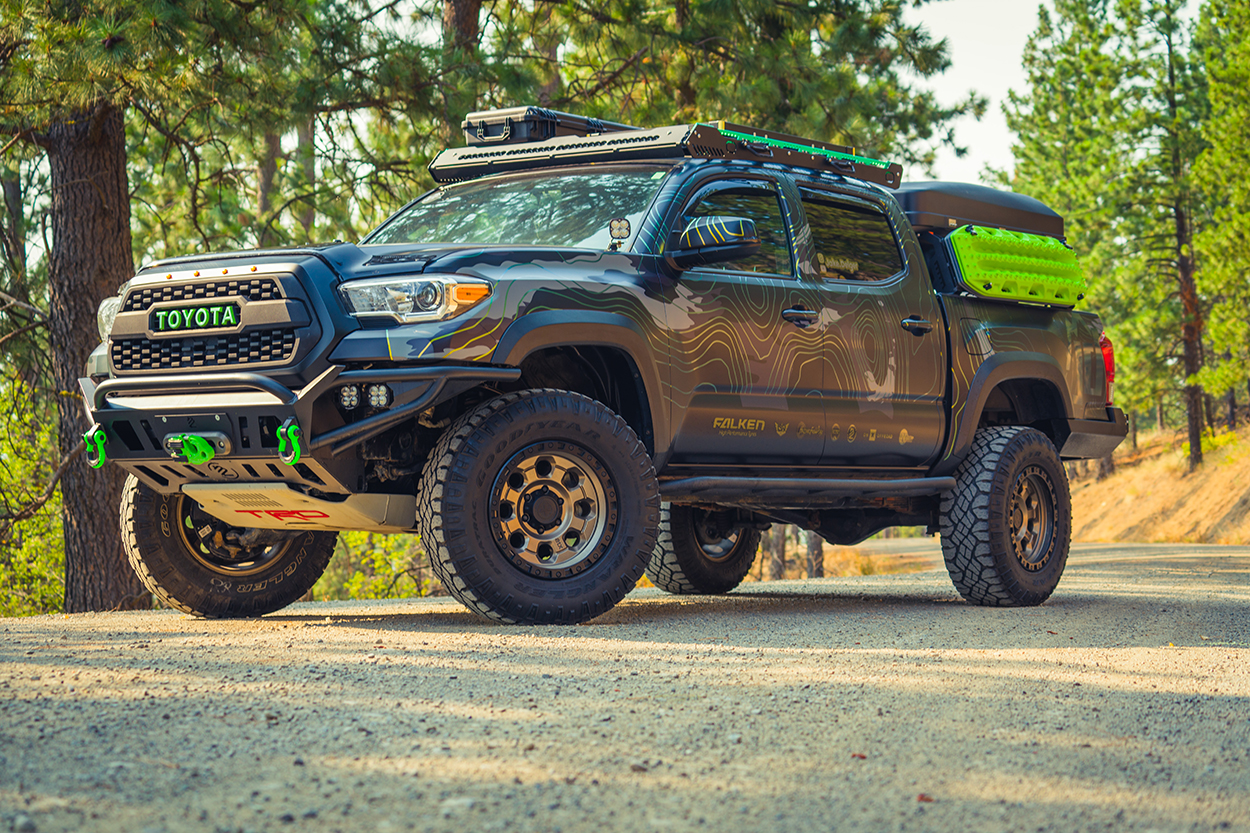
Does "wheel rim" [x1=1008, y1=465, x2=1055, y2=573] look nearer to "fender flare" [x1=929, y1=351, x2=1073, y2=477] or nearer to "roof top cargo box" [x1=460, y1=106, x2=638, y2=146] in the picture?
"fender flare" [x1=929, y1=351, x2=1073, y2=477]

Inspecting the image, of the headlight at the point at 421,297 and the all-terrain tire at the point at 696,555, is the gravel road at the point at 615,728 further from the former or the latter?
the all-terrain tire at the point at 696,555

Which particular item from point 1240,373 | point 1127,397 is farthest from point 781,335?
point 1127,397

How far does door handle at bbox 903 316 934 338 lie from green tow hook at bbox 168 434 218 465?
12.8 ft

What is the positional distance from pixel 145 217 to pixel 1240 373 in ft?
72.9

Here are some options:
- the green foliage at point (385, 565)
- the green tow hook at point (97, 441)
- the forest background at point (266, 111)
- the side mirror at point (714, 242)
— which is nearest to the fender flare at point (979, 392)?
the side mirror at point (714, 242)

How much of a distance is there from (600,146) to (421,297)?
1.92m

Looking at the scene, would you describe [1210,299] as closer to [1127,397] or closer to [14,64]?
[1127,397]

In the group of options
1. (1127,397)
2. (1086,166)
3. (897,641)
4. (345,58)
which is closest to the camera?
(897,641)

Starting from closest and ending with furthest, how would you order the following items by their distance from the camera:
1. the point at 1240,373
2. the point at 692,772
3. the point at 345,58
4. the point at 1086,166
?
1. the point at 692,772
2. the point at 345,58
3. the point at 1240,373
4. the point at 1086,166

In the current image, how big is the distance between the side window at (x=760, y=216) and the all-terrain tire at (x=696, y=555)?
7.25ft

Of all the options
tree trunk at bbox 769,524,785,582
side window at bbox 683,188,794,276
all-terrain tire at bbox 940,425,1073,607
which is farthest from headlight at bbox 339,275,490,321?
tree trunk at bbox 769,524,785,582

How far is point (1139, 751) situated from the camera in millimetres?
3619

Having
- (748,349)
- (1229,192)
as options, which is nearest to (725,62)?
(748,349)

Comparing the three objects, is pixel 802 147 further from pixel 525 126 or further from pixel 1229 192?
pixel 1229 192
